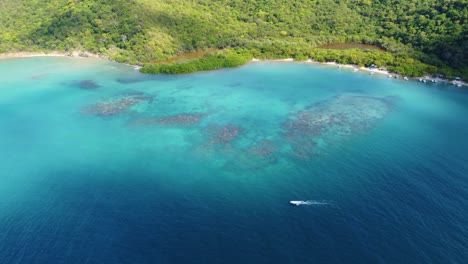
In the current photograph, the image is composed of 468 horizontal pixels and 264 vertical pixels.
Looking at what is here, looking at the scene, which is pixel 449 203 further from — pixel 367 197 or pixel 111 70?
pixel 111 70

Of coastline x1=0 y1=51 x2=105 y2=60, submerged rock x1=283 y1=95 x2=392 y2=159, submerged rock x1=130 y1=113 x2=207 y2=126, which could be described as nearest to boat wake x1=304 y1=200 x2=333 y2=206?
submerged rock x1=283 y1=95 x2=392 y2=159

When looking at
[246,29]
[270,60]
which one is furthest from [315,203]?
[246,29]

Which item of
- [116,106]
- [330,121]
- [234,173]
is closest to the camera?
[234,173]

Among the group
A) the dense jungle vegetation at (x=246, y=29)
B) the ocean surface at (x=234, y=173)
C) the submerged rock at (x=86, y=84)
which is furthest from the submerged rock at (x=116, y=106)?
the dense jungle vegetation at (x=246, y=29)

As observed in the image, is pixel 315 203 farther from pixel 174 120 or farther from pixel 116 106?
pixel 116 106

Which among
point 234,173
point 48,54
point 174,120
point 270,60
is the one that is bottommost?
point 234,173

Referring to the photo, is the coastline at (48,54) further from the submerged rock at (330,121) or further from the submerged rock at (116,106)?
the submerged rock at (330,121)

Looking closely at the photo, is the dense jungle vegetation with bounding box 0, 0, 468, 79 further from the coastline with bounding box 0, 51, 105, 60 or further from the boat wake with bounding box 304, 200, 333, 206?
the boat wake with bounding box 304, 200, 333, 206
